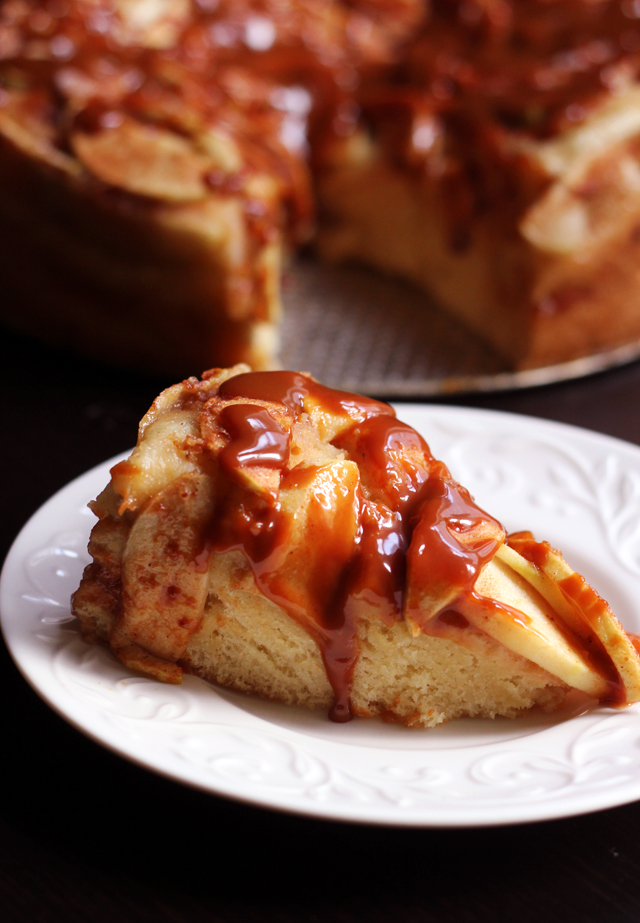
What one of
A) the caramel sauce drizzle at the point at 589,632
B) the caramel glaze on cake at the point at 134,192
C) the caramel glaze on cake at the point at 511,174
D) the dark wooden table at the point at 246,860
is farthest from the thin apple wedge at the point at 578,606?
the caramel glaze on cake at the point at 511,174

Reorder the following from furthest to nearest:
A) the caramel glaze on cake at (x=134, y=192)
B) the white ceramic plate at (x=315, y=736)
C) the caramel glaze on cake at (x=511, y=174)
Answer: the caramel glaze on cake at (x=511, y=174) → the caramel glaze on cake at (x=134, y=192) → the white ceramic plate at (x=315, y=736)

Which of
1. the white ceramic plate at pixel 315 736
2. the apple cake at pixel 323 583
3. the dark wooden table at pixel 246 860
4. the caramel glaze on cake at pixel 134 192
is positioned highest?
the caramel glaze on cake at pixel 134 192

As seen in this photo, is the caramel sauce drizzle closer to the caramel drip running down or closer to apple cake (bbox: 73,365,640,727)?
apple cake (bbox: 73,365,640,727)

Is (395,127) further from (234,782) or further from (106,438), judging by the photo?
(234,782)

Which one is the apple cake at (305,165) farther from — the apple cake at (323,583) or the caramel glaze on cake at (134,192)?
the apple cake at (323,583)

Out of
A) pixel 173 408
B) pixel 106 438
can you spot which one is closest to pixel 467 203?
pixel 106 438

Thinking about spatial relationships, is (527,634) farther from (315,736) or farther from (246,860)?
(246,860)
